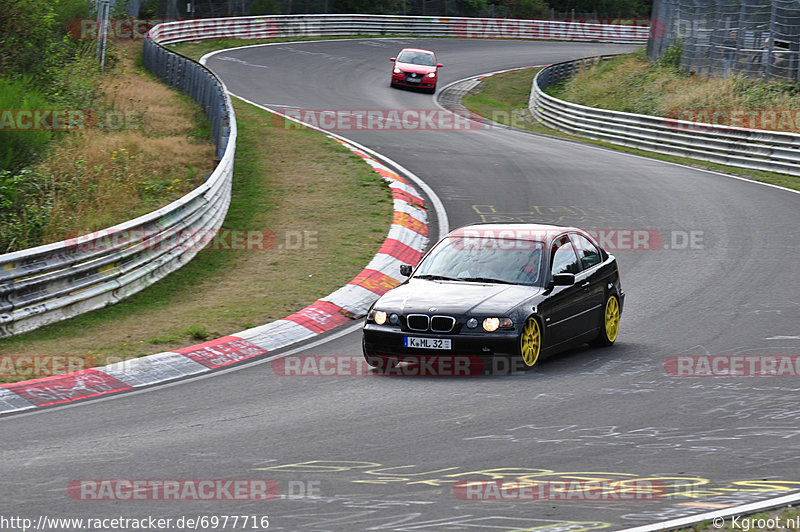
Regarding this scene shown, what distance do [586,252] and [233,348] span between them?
412 cm

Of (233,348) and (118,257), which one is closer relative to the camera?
(233,348)

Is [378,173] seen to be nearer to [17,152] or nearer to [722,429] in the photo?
[17,152]

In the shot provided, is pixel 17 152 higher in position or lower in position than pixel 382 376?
higher

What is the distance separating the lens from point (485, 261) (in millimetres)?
11094

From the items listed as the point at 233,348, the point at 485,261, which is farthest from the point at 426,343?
the point at 233,348

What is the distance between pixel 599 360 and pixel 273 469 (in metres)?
4.91

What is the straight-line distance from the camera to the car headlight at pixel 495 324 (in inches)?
388

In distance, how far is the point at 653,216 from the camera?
63.3ft

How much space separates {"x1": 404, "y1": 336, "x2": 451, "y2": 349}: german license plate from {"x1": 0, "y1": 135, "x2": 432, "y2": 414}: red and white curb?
2.04 metres

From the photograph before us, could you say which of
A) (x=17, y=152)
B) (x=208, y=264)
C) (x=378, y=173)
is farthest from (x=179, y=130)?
(x=208, y=264)

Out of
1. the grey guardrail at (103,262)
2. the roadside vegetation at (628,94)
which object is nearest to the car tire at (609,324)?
the grey guardrail at (103,262)

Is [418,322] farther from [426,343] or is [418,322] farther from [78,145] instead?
[78,145]

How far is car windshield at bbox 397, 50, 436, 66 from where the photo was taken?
4156cm

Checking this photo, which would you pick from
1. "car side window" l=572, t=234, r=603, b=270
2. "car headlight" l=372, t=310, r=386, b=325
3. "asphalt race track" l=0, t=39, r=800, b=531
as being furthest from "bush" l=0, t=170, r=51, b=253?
"car side window" l=572, t=234, r=603, b=270
